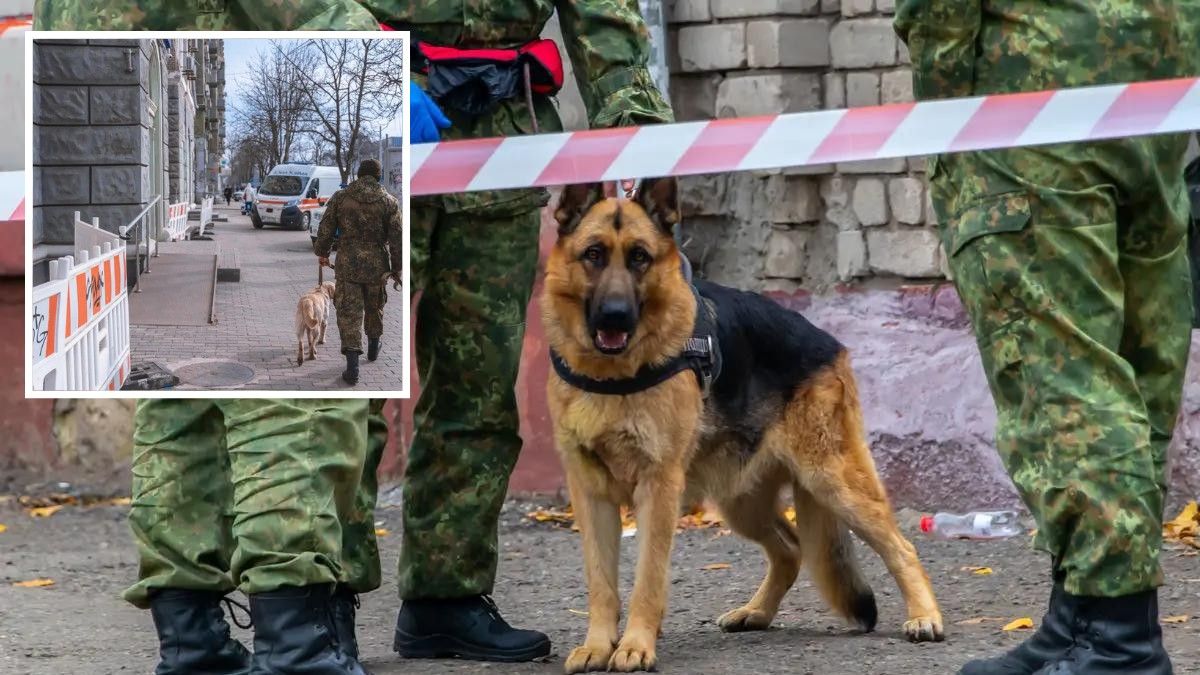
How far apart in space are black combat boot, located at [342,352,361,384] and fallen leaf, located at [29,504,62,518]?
409 centimetres

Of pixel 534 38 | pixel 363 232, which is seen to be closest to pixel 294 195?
pixel 363 232

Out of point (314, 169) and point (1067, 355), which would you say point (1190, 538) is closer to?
point (1067, 355)

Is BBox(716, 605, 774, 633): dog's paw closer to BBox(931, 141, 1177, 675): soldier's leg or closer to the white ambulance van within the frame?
BBox(931, 141, 1177, 675): soldier's leg

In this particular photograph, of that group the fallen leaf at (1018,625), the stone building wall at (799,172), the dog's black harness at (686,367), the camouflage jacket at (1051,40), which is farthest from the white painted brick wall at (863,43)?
the camouflage jacket at (1051,40)

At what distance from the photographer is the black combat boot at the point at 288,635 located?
310cm

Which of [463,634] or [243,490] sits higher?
[243,490]

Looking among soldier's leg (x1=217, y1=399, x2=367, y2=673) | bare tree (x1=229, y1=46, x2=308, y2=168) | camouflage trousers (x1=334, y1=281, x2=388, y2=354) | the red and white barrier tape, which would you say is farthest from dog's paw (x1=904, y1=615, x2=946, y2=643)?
bare tree (x1=229, y1=46, x2=308, y2=168)

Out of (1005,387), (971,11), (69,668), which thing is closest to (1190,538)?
(1005,387)

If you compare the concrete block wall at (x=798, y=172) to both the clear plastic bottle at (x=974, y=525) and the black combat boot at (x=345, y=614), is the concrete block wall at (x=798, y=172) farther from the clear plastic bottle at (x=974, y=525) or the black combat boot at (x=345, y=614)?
the black combat boot at (x=345, y=614)

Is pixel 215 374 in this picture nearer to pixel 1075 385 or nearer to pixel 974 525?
pixel 1075 385

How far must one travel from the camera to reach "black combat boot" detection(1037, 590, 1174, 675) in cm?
310

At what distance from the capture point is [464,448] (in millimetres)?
4059

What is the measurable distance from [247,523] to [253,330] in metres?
0.39

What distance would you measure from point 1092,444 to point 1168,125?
62 centimetres
